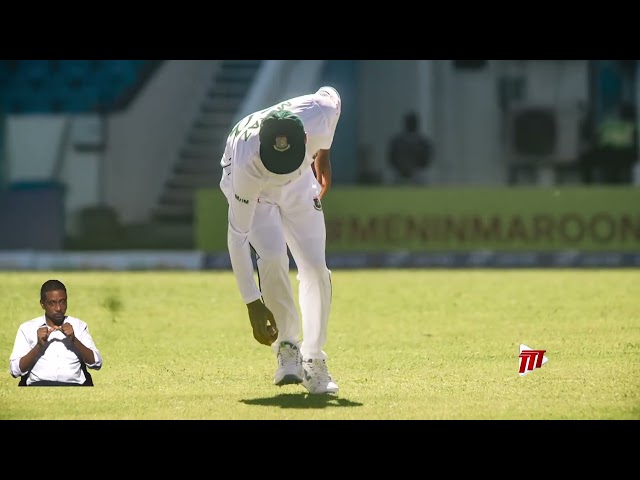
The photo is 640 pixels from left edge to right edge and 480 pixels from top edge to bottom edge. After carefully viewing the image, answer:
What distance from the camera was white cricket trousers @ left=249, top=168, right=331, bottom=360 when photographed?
7559 mm

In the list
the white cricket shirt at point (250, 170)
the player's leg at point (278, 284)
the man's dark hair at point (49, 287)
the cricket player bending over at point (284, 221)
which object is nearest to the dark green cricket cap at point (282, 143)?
the cricket player bending over at point (284, 221)

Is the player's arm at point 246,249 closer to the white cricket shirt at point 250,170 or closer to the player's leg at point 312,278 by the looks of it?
the white cricket shirt at point 250,170

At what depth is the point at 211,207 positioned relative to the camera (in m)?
17.2

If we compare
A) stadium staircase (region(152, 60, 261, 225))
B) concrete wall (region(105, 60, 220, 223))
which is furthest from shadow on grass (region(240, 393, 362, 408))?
concrete wall (region(105, 60, 220, 223))

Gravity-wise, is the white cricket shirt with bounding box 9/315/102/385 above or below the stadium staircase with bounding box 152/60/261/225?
below

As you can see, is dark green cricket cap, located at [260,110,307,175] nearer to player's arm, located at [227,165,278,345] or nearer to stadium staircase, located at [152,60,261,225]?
player's arm, located at [227,165,278,345]

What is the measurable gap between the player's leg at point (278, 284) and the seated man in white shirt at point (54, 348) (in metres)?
0.96

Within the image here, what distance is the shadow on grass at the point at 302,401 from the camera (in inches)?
283

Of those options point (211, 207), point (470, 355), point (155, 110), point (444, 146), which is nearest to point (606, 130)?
point (444, 146)

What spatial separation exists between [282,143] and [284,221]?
0.84m

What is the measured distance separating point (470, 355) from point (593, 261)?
787 centimetres
